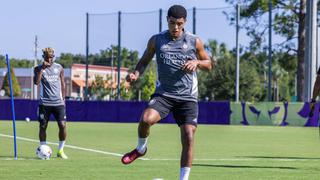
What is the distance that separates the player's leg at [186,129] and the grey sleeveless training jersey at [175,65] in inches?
4.8

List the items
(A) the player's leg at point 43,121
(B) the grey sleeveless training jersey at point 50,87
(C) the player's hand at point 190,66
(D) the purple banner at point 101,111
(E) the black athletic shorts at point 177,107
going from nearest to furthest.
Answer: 1. (C) the player's hand at point 190,66
2. (E) the black athletic shorts at point 177,107
3. (A) the player's leg at point 43,121
4. (B) the grey sleeveless training jersey at point 50,87
5. (D) the purple banner at point 101,111

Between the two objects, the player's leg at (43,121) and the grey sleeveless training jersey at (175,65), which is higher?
the grey sleeveless training jersey at (175,65)

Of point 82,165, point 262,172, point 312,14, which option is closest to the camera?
point 262,172

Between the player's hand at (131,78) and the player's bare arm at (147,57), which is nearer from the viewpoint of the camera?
the player's hand at (131,78)

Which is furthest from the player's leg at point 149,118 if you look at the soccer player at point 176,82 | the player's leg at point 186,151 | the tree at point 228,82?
the tree at point 228,82

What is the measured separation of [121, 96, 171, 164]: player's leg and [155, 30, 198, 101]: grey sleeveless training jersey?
5.3 inches

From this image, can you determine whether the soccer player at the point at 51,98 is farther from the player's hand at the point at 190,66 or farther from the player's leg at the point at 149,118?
the player's hand at the point at 190,66

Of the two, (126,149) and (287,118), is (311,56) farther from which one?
(126,149)

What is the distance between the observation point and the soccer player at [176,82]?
31.0 feet

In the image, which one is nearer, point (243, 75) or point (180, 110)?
point (180, 110)

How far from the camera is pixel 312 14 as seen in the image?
37500mm

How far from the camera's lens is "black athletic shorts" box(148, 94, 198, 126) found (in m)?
9.53

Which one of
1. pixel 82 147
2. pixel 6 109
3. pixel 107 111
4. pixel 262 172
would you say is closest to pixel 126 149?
pixel 82 147

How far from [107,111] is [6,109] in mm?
6651
